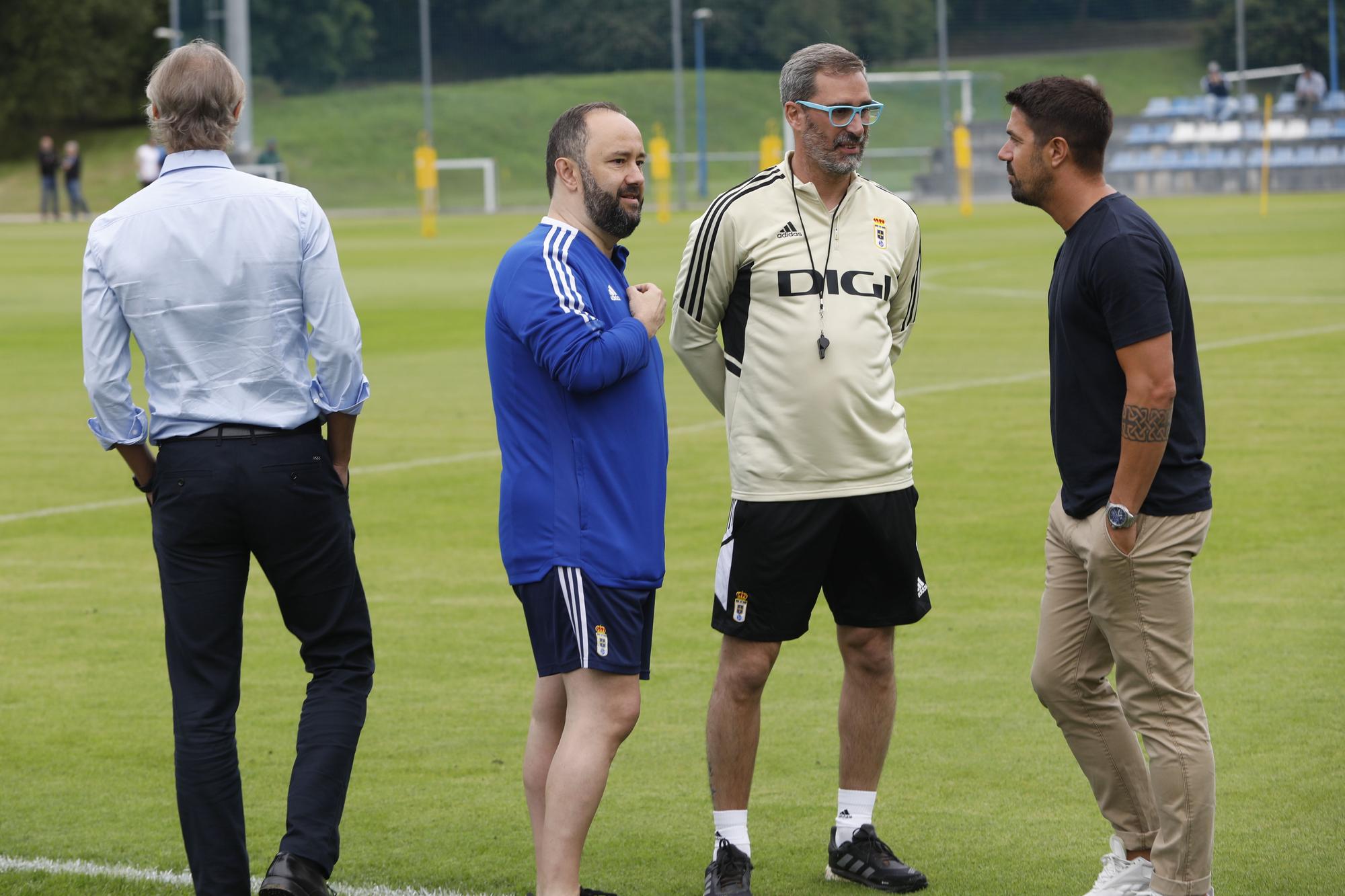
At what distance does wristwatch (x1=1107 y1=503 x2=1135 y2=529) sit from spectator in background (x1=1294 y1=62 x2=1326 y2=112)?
182 ft

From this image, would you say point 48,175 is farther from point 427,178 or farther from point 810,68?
point 810,68

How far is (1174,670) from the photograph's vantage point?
432 cm

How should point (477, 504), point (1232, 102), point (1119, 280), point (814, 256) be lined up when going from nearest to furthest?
point (1119, 280), point (814, 256), point (477, 504), point (1232, 102)

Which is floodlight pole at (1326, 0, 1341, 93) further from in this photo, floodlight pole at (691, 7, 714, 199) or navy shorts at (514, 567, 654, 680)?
navy shorts at (514, 567, 654, 680)

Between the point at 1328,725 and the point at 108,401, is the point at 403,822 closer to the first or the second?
the point at 108,401

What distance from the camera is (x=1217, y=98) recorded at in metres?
55.8

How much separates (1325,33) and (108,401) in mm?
63044

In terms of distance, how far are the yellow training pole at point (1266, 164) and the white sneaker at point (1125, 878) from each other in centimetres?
3697

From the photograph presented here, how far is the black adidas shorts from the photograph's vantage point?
4.80 metres

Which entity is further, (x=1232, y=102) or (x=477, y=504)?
(x=1232, y=102)

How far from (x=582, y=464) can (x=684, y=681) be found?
2.92 meters

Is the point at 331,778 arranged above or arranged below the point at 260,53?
below

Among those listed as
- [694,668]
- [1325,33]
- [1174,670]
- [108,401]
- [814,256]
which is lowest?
[694,668]

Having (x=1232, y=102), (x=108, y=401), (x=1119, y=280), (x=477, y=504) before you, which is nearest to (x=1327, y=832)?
(x=1119, y=280)
